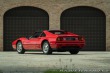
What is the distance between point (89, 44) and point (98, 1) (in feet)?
10.8

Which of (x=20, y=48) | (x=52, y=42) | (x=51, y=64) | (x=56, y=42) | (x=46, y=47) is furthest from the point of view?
(x=20, y=48)

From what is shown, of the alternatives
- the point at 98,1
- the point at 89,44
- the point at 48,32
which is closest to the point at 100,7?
Result: the point at 98,1

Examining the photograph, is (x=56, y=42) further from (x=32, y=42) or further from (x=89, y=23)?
(x=89, y=23)

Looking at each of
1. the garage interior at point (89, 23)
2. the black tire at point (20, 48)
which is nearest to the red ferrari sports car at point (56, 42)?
the black tire at point (20, 48)

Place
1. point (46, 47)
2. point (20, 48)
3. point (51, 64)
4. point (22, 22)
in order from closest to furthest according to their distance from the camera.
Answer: point (51, 64) → point (46, 47) → point (20, 48) → point (22, 22)

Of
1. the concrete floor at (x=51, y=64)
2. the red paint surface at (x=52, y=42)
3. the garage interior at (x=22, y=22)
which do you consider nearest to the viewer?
the concrete floor at (x=51, y=64)

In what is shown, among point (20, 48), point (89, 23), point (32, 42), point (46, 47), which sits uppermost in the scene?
point (89, 23)

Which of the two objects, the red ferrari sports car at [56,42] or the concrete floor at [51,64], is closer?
the concrete floor at [51,64]

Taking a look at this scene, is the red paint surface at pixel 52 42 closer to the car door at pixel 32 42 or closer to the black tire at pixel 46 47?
the car door at pixel 32 42

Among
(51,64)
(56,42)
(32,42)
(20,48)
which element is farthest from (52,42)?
(51,64)

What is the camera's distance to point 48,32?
21453 millimetres

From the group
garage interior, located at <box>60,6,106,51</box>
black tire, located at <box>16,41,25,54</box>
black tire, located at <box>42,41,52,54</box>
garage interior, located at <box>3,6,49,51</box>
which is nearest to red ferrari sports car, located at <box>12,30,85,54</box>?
black tire, located at <box>42,41,52,54</box>

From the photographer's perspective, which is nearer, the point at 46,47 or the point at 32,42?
the point at 46,47

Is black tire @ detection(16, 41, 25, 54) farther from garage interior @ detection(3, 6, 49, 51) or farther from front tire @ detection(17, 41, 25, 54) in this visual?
garage interior @ detection(3, 6, 49, 51)
